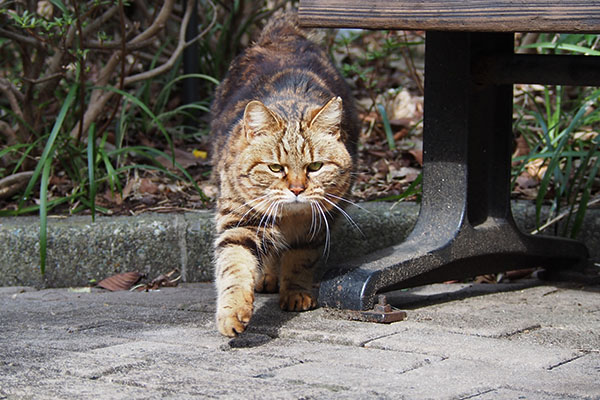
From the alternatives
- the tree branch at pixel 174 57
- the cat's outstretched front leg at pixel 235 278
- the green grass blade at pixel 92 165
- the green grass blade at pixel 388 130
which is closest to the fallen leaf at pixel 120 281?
the green grass blade at pixel 92 165

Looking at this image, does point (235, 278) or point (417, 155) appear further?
point (417, 155)

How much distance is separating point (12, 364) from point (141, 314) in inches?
27.7

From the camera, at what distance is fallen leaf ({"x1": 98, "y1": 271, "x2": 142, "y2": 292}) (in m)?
3.36

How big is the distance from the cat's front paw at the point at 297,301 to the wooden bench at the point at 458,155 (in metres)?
0.10

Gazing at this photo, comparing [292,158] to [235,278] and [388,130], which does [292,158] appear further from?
[388,130]

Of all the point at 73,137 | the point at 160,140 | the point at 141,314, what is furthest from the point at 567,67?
the point at 160,140

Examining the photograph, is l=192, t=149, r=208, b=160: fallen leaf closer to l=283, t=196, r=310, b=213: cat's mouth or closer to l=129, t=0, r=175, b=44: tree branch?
l=129, t=0, r=175, b=44: tree branch

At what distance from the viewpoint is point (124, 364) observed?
2010mm

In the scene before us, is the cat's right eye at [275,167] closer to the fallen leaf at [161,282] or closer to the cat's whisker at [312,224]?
the cat's whisker at [312,224]

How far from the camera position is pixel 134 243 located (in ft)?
11.4

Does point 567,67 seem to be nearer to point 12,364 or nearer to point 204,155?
point 12,364

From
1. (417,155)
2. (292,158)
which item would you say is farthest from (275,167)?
(417,155)

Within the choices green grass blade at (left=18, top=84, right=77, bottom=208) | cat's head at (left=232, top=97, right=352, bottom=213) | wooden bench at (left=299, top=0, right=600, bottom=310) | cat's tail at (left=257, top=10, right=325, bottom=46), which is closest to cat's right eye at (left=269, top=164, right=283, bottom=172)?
cat's head at (left=232, top=97, right=352, bottom=213)

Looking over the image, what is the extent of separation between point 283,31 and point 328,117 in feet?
4.39
